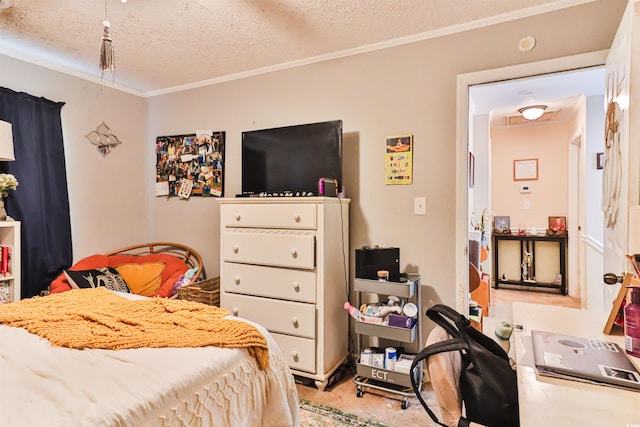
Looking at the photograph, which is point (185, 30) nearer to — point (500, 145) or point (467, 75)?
point (467, 75)

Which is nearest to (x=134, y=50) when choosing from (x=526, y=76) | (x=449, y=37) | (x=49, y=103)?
(x=49, y=103)

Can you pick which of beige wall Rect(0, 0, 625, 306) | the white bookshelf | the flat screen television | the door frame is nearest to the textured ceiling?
beige wall Rect(0, 0, 625, 306)

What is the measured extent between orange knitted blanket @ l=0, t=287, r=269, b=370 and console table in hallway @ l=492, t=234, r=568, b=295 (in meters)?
4.82

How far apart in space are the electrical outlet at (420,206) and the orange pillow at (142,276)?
2.23m

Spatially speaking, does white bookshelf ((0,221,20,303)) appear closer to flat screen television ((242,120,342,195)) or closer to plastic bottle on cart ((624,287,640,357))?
flat screen television ((242,120,342,195))

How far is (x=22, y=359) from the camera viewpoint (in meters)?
1.21

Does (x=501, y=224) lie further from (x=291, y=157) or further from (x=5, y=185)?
(x=5, y=185)

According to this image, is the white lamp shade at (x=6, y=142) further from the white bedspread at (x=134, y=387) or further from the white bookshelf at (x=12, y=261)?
the white bedspread at (x=134, y=387)

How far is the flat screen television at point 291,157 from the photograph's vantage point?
2.61m

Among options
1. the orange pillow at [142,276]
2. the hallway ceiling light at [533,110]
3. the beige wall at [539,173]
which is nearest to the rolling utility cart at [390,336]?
the orange pillow at [142,276]

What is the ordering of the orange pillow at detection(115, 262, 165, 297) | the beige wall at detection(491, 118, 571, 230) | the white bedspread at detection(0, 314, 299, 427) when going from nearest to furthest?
the white bedspread at detection(0, 314, 299, 427)
the orange pillow at detection(115, 262, 165, 297)
the beige wall at detection(491, 118, 571, 230)

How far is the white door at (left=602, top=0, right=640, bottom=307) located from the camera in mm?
1405

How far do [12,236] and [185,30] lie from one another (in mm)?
1834

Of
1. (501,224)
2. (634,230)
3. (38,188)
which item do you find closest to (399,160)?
(634,230)
